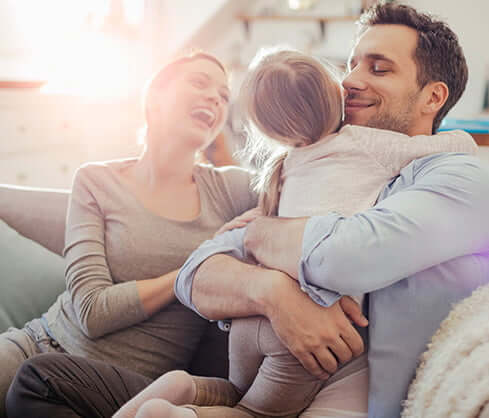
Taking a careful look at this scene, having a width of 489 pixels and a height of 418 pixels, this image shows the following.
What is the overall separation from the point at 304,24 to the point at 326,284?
16.5ft

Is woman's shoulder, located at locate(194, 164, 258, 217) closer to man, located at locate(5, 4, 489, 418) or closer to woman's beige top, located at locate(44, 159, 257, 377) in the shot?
woman's beige top, located at locate(44, 159, 257, 377)

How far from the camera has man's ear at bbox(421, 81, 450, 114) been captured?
1176 millimetres

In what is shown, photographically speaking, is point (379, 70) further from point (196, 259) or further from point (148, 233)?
point (148, 233)

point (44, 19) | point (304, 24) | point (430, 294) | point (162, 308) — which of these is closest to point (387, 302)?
point (430, 294)

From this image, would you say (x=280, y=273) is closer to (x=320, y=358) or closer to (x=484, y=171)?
(x=320, y=358)

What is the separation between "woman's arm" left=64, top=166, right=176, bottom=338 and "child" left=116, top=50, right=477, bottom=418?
0.33 metres

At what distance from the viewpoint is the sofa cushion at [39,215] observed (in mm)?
1797

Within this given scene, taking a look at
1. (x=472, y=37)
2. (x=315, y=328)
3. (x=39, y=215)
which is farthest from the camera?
(x=472, y=37)

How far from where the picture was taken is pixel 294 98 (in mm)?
1085

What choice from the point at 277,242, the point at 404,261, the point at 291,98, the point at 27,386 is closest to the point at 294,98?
the point at 291,98

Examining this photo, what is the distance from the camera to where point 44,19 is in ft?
13.0

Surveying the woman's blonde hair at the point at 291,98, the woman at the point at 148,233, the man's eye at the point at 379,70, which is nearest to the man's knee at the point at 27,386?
the woman at the point at 148,233

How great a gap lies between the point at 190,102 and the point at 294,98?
50 centimetres

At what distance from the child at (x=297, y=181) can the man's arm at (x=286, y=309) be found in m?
0.03
